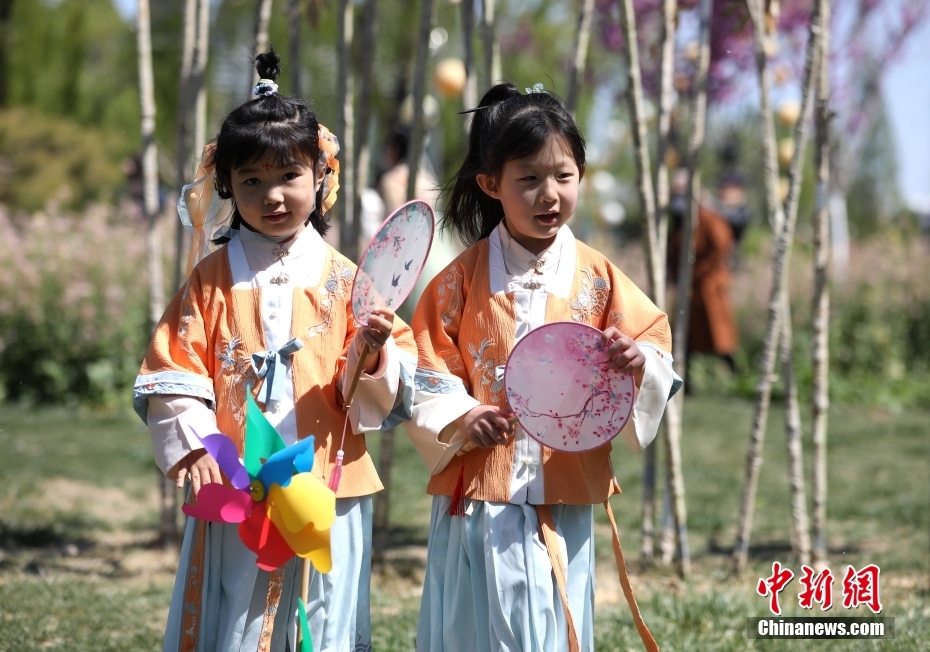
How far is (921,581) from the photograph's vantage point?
399 centimetres

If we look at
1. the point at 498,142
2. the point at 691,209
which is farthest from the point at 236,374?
the point at 691,209

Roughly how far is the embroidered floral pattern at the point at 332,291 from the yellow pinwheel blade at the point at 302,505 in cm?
42

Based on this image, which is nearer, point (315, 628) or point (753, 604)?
point (315, 628)

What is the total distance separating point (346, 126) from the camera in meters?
3.88

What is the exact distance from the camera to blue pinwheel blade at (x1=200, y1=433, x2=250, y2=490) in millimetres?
2184

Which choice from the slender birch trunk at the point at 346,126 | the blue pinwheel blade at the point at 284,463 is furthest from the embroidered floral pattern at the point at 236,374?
the slender birch trunk at the point at 346,126

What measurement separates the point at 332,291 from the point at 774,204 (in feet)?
6.44

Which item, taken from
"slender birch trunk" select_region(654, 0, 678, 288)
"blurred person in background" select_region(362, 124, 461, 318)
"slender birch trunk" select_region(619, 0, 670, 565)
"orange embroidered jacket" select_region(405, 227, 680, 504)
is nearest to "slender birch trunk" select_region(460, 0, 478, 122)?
"blurred person in background" select_region(362, 124, 461, 318)

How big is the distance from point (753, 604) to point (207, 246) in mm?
2115

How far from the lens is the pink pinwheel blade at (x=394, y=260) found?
233 centimetres

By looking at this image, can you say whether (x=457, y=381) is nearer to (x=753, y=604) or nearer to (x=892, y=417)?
(x=753, y=604)

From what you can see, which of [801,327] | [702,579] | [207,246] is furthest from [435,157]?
[207,246]

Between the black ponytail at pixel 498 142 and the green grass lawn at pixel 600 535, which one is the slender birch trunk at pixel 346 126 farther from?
the green grass lawn at pixel 600 535

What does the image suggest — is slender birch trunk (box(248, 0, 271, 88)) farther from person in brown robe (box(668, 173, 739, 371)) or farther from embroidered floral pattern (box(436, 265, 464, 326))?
person in brown robe (box(668, 173, 739, 371))
